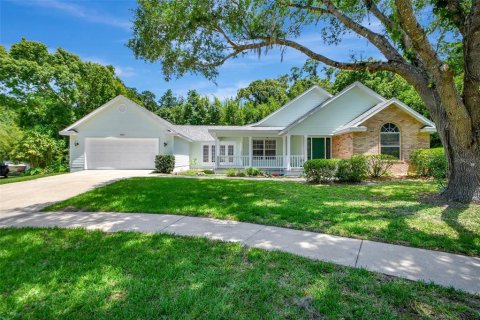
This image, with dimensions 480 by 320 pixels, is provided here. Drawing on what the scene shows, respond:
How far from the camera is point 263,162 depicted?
19297mm

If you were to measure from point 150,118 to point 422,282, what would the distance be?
20316 millimetres

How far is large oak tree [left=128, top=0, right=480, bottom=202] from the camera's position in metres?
6.61

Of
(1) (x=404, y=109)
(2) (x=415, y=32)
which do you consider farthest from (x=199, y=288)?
(1) (x=404, y=109)

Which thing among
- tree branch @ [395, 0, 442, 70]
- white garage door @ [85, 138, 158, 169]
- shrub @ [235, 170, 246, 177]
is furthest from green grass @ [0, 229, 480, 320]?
white garage door @ [85, 138, 158, 169]

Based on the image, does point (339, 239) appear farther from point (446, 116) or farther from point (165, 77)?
point (165, 77)

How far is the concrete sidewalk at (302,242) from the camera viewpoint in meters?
3.40

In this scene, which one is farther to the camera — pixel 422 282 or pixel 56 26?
pixel 56 26

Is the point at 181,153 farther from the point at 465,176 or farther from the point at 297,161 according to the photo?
the point at 465,176

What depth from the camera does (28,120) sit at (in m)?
27.8

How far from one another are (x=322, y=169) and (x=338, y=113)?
7.89 metres

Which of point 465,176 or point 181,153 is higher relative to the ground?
point 181,153

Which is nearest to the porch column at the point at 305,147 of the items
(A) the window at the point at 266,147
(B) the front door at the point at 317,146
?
(B) the front door at the point at 317,146

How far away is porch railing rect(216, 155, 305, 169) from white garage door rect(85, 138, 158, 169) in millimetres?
5791

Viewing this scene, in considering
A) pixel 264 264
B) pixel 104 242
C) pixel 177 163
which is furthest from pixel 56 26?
pixel 264 264
